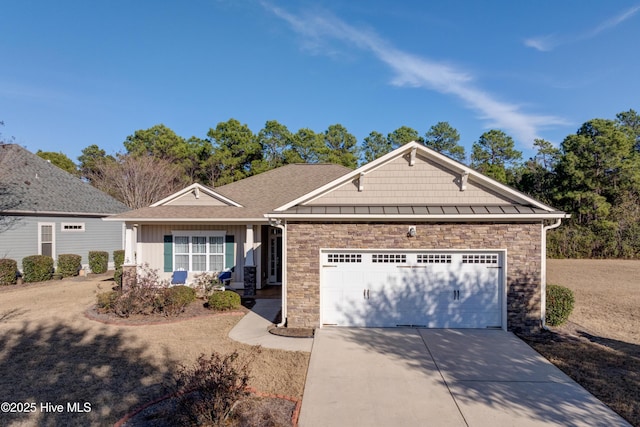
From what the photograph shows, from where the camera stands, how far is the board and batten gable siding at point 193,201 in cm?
1471

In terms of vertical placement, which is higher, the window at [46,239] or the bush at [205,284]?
the window at [46,239]

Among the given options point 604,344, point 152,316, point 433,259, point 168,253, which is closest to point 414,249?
point 433,259

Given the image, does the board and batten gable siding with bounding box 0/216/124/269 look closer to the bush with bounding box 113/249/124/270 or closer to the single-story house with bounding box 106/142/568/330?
the bush with bounding box 113/249/124/270

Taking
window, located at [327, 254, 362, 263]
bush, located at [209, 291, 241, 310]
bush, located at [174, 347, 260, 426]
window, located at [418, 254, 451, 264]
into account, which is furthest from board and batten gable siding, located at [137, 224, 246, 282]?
bush, located at [174, 347, 260, 426]

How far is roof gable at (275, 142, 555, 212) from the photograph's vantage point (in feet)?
31.9

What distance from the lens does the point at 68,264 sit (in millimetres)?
17125

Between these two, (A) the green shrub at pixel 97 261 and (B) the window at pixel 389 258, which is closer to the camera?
(B) the window at pixel 389 258

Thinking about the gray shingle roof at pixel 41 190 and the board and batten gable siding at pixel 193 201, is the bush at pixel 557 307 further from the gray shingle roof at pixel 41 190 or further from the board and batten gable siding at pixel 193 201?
the gray shingle roof at pixel 41 190

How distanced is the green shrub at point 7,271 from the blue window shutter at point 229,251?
32.0ft

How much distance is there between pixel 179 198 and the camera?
14.8m

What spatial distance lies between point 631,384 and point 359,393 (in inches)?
188

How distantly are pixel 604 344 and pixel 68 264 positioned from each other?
20.8 meters

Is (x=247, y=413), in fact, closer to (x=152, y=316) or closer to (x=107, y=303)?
(x=152, y=316)

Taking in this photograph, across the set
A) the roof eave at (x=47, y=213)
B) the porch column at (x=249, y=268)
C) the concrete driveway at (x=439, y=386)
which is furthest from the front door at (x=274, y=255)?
the roof eave at (x=47, y=213)
